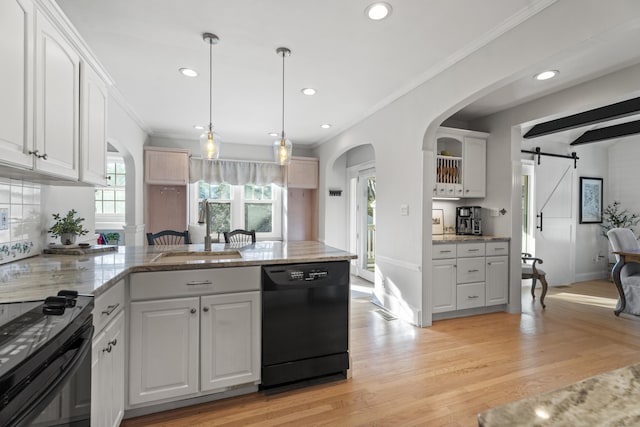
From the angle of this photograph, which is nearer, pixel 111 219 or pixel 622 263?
pixel 622 263

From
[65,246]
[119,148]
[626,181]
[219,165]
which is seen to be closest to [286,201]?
[219,165]

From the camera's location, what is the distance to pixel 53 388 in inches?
31.2

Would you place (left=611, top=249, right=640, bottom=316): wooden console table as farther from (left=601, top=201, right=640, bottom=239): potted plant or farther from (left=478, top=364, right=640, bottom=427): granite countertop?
(left=478, top=364, right=640, bottom=427): granite countertop

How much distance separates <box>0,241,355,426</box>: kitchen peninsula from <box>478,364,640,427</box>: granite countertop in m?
1.49

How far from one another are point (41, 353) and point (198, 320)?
107cm

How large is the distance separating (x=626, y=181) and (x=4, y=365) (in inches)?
304

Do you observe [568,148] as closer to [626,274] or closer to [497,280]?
[626,274]

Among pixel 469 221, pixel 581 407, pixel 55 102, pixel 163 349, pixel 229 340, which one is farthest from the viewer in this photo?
pixel 469 221

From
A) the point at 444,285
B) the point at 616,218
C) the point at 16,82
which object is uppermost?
the point at 16,82

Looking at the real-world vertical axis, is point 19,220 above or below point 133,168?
below

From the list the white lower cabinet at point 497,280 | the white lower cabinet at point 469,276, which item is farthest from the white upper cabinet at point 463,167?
the white lower cabinet at point 497,280

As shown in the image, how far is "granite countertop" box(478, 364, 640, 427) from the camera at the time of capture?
469 mm

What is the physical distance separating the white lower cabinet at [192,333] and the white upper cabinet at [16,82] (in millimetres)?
775

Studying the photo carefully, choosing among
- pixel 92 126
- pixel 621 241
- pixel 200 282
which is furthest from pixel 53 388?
pixel 621 241
